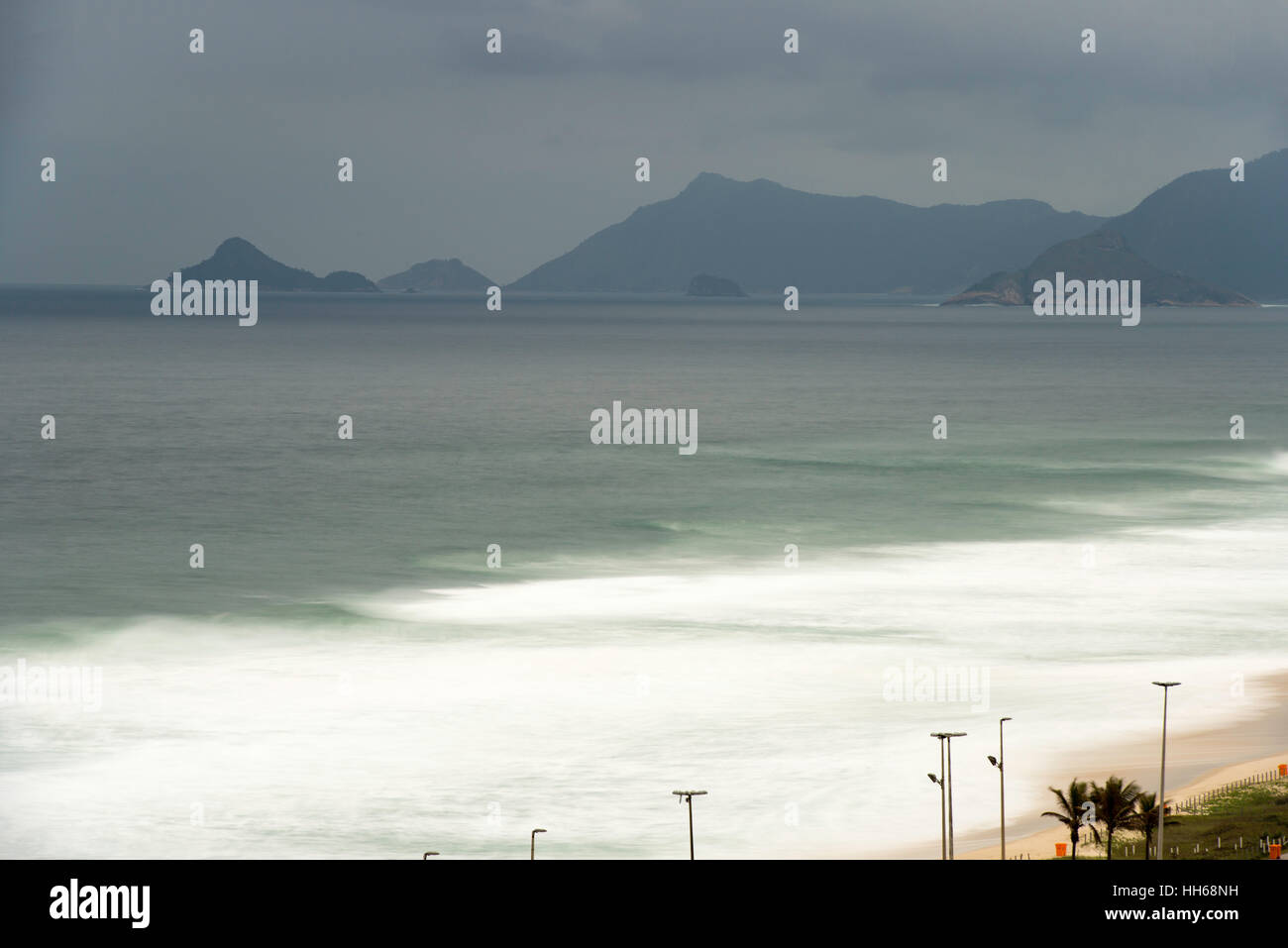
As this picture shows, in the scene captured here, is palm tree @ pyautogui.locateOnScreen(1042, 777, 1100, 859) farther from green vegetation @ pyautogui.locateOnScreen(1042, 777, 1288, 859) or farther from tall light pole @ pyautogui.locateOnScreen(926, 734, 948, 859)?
tall light pole @ pyautogui.locateOnScreen(926, 734, 948, 859)

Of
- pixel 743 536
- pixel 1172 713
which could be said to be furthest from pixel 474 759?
pixel 743 536

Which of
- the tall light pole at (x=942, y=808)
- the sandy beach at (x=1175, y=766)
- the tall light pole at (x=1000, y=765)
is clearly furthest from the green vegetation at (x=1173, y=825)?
the tall light pole at (x=942, y=808)

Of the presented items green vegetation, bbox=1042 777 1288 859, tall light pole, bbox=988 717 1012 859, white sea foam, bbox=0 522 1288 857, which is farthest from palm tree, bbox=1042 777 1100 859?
white sea foam, bbox=0 522 1288 857

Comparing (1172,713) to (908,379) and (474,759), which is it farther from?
(908,379)

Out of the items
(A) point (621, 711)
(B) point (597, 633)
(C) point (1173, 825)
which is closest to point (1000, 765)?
(C) point (1173, 825)

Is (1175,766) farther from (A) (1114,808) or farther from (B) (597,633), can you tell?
(B) (597,633)
